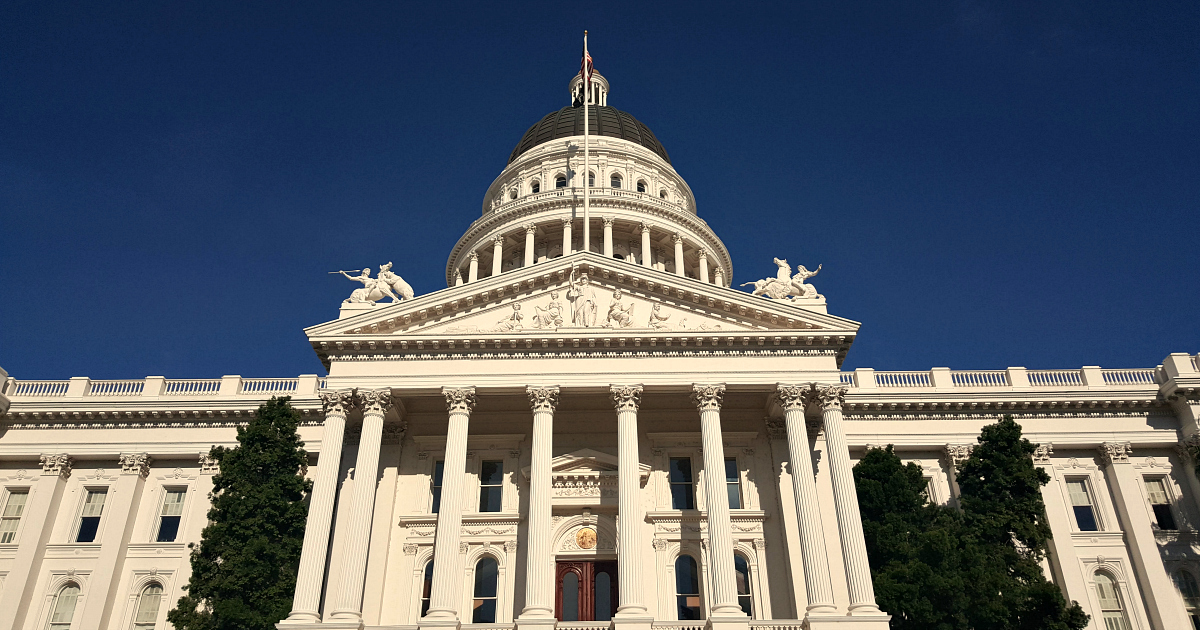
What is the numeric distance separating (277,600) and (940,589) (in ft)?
63.9

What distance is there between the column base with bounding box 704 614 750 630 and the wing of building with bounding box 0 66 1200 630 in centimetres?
9

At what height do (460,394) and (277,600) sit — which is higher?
(460,394)

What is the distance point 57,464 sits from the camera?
3300 centimetres

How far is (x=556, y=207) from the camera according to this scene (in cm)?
5106

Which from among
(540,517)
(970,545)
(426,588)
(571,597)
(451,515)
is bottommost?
(571,597)

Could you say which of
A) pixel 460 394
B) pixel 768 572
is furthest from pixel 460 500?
pixel 768 572

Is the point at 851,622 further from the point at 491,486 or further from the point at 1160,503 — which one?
the point at 1160,503

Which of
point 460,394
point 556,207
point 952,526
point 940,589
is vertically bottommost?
point 940,589

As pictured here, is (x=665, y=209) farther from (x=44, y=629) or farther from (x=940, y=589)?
(x=44, y=629)

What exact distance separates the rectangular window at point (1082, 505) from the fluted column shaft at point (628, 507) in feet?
59.1

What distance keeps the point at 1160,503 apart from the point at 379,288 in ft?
101

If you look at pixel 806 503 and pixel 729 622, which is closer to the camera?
pixel 729 622

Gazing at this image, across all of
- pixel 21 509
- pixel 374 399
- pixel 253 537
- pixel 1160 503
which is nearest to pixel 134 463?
pixel 21 509

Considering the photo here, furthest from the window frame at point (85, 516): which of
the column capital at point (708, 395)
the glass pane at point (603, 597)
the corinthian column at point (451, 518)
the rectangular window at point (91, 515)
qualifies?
the column capital at point (708, 395)
